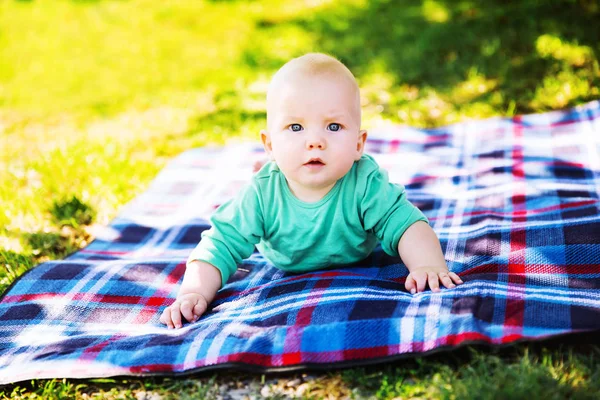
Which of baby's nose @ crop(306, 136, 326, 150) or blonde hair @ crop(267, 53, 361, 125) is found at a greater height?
blonde hair @ crop(267, 53, 361, 125)

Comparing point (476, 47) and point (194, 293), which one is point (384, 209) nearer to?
point (194, 293)

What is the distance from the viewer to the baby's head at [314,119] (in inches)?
94.0

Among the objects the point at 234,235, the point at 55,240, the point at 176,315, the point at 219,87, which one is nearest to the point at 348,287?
the point at 234,235

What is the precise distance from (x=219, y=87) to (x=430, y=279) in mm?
3648

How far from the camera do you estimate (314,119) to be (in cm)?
240

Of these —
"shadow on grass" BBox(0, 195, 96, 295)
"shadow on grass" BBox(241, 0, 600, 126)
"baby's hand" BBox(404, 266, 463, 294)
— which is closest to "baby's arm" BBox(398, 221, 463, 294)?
"baby's hand" BBox(404, 266, 463, 294)

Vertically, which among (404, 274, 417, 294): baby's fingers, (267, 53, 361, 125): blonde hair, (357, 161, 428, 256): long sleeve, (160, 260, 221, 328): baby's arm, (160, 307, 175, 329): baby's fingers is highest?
(267, 53, 361, 125): blonde hair

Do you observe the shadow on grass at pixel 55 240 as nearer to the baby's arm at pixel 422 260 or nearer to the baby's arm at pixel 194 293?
the baby's arm at pixel 194 293

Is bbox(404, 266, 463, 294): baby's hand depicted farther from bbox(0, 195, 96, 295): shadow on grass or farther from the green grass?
bbox(0, 195, 96, 295): shadow on grass

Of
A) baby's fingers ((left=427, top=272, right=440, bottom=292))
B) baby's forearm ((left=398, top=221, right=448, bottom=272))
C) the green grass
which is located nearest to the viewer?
the green grass

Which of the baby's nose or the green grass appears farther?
the baby's nose

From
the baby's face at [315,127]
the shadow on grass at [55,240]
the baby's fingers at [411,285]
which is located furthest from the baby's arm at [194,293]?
the shadow on grass at [55,240]

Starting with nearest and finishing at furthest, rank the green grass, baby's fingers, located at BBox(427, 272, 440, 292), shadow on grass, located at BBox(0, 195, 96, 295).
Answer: the green grass < baby's fingers, located at BBox(427, 272, 440, 292) < shadow on grass, located at BBox(0, 195, 96, 295)

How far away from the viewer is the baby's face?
2387mm
